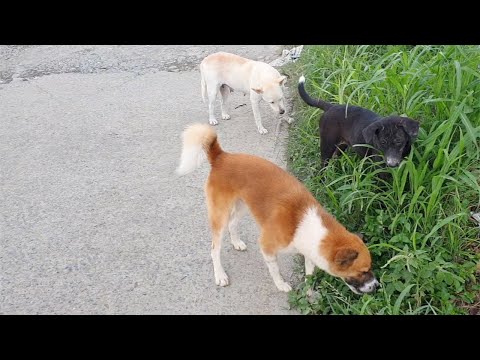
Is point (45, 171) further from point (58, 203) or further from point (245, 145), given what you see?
point (245, 145)

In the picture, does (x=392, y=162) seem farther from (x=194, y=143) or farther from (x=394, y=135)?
(x=194, y=143)

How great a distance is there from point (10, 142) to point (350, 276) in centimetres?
413

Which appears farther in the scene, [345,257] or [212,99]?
[212,99]

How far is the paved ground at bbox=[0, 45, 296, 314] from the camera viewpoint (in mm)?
3135

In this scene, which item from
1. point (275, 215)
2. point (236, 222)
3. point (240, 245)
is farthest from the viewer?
point (240, 245)

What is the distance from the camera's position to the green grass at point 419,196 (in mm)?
2789

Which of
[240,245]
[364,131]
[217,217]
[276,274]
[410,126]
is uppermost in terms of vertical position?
[410,126]

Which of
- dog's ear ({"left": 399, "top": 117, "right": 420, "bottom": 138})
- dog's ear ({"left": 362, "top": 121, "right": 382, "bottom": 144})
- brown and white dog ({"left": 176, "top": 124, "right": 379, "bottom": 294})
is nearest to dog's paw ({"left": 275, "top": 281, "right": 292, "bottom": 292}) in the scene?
brown and white dog ({"left": 176, "top": 124, "right": 379, "bottom": 294})

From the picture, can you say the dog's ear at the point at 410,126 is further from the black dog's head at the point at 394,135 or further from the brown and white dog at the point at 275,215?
the brown and white dog at the point at 275,215

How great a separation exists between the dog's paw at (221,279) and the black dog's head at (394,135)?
1.37 meters

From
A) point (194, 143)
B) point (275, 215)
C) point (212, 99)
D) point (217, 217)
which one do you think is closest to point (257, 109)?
point (212, 99)

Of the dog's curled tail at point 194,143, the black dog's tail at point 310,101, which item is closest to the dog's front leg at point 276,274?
the dog's curled tail at point 194,143

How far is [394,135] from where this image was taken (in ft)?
10.1

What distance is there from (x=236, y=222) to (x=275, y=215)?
51 centimetres
